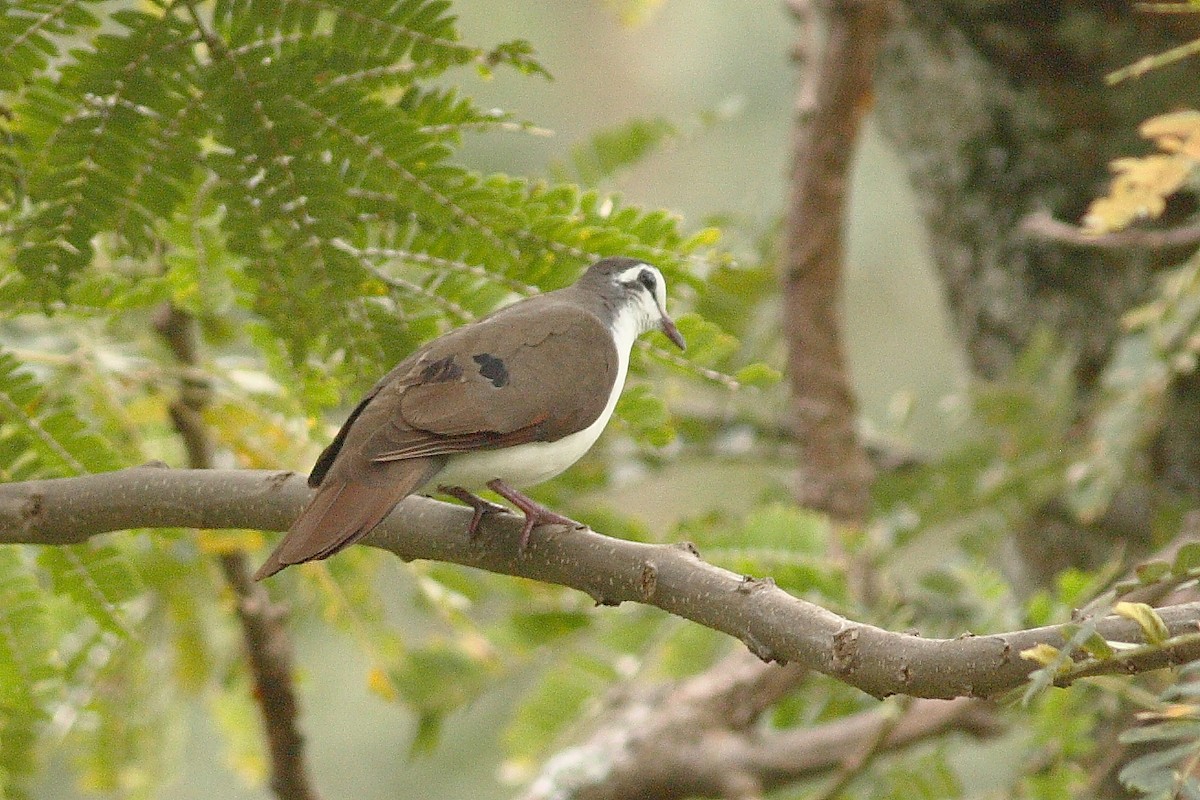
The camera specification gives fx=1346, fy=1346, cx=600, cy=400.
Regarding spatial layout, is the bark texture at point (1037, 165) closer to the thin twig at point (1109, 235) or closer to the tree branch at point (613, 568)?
the thin twig at point (1109, 235)

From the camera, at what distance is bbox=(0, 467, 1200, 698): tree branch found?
4.69 feet

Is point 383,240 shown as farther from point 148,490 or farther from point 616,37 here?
point 616,37

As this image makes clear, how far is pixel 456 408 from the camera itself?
2229mm

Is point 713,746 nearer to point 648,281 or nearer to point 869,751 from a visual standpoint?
point 869,751

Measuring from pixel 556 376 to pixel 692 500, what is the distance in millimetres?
7615

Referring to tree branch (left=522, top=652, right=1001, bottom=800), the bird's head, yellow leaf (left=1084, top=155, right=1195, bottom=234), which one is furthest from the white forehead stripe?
tree branch (left=522, top=652, right=1001, bottom=800)

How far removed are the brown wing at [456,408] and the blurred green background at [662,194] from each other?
492 centimetres

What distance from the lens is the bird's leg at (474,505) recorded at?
2119mm

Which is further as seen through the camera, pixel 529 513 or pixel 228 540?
pixel 228 540

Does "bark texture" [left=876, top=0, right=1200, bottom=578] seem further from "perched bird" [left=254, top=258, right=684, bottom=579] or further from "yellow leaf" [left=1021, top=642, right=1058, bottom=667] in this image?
"yellow leaf" [left=1021, top=642, right=1058, bottom=667]

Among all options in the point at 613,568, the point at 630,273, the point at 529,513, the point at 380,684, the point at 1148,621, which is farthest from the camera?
the point at 380,684

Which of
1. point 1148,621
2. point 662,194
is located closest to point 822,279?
point 1148,621

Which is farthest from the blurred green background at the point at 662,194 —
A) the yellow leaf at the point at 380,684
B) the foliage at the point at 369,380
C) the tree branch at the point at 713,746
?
the yellow leaf at the point at 380,684

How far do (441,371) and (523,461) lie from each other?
0.21 m
